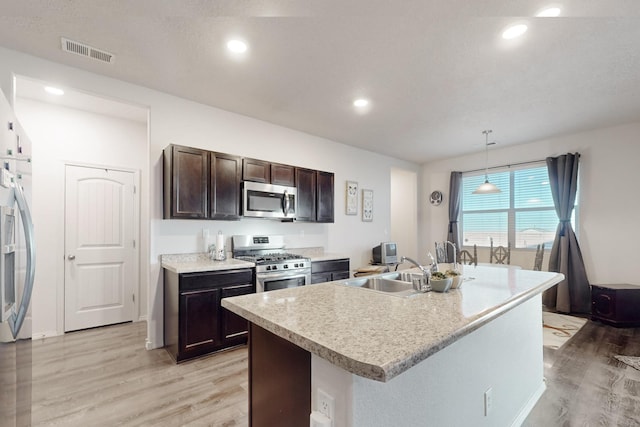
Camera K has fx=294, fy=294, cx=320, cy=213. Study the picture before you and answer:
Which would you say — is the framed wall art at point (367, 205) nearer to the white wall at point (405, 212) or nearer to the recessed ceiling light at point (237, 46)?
the white wall at point (405, 212)

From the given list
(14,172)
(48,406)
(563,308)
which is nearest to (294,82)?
(14,172)

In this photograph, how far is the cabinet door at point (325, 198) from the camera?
4.33 meters

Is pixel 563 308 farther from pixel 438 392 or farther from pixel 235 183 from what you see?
pixel 235 183

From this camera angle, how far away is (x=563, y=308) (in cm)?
442

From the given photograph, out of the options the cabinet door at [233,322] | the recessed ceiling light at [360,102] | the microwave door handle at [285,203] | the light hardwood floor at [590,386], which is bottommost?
the light hardwood floor at [590,386]

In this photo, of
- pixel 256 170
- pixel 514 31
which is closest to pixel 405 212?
pixel 256 170

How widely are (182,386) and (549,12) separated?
3.79 metres

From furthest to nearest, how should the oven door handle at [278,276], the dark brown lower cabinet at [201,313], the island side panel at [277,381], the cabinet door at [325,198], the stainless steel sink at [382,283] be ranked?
1. the cabinet door at [325,198]
2. the oven door handle at [278,276]
3. the dark brown lower cabinet at [201,313]
4. the stainless steel sink at [382,283]
5. the island side panel at [277,381]

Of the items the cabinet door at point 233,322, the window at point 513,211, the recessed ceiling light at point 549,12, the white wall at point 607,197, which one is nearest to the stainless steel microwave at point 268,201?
the cabinet door at point 233,322

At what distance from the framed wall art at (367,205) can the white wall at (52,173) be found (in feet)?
13.2

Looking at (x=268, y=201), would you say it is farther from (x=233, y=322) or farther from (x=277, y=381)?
(x=277, y=381)

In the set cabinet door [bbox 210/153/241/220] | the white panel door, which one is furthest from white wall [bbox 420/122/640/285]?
the white panel door

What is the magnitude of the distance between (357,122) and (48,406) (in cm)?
414

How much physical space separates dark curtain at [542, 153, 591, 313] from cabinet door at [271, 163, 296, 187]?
4143mm
